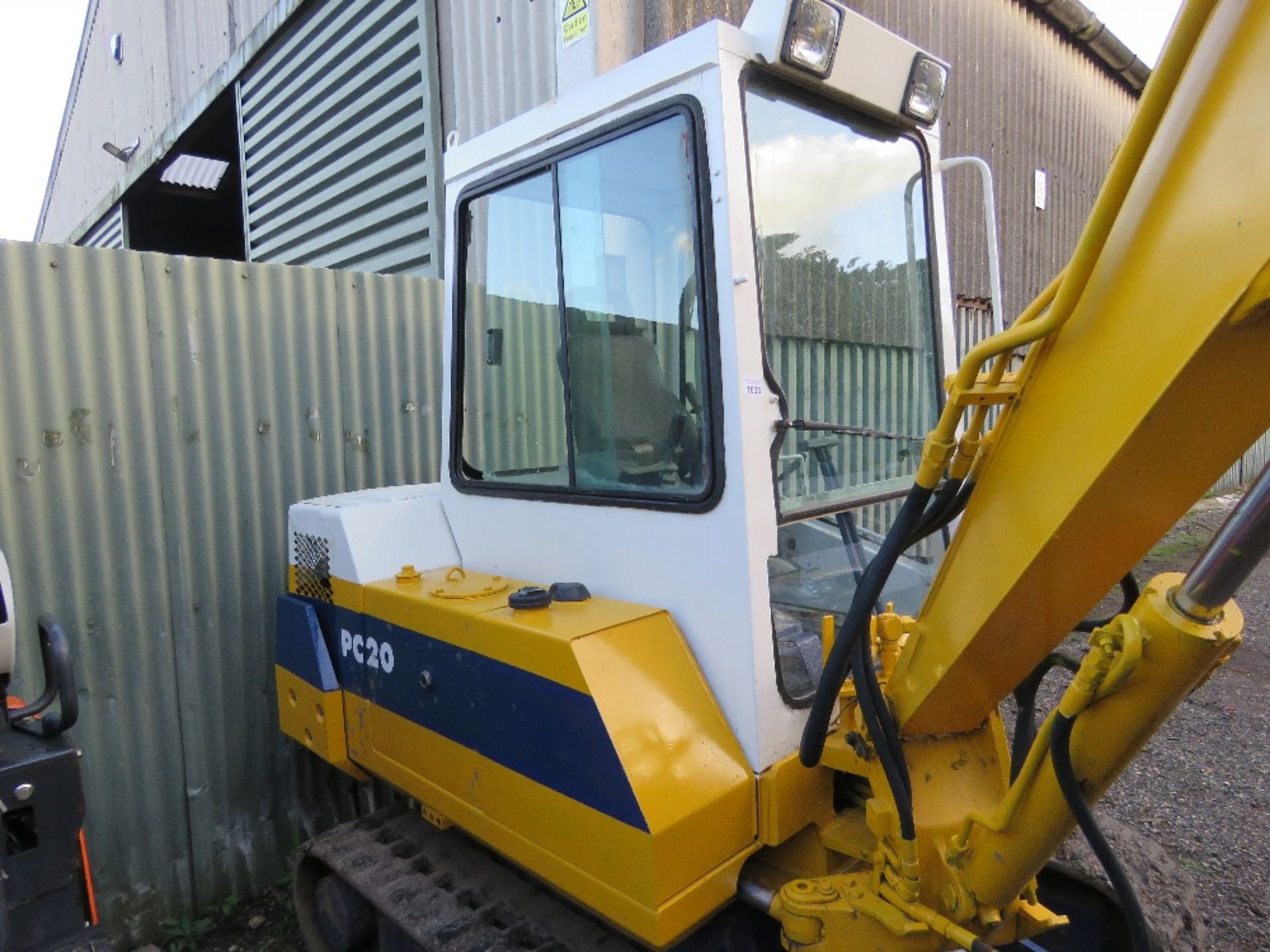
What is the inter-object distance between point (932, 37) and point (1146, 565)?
16.5 ft

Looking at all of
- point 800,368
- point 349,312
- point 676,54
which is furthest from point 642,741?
point 349,312

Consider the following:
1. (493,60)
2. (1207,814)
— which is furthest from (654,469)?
(493,60)

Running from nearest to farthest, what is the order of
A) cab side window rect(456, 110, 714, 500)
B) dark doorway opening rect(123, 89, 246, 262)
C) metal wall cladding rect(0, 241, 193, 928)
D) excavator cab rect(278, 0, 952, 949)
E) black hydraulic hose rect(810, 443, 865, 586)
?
excavator cab rect(278, 0, 952, 949) < cab side window rect(456, 110, 714, 500) < black hydraulic hose rect(810, 443, 865, 586) < metal wall cladding rect(0, 241, 193, 928) < dark doorway opening rect(123, 89, 246, 262)

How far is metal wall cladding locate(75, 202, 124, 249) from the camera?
35.8 feet

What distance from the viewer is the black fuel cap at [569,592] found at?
6.70ft

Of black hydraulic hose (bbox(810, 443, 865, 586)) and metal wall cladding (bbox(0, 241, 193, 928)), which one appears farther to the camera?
metal wall cladding (bbox(0, 241, 193, 928))

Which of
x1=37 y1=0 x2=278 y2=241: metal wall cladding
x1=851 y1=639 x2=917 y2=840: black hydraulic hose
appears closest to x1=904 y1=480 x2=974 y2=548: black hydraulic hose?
x1=851 y1=639 x2=917 y2=840: black hydraulic hose

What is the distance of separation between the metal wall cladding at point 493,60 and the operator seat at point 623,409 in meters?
2.47

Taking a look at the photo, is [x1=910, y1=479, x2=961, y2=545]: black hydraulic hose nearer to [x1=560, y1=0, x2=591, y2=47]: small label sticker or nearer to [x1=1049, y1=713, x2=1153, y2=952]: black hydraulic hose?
[x1=1049, y1=713, x2=1153, y2=952]: black hydraulic hose

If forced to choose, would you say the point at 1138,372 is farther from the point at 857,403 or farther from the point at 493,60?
the point at 493,60

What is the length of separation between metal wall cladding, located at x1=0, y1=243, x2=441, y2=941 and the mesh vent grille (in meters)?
0.60

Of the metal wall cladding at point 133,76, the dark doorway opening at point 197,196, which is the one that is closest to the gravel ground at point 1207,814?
the metal wall cladding at point 133,76

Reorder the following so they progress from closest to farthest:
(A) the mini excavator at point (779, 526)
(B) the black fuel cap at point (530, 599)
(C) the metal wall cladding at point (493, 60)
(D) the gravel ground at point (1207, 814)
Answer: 1. (A) the mini excavator at point (779, 526)
2. (B) the black fuel cap at point (530, 599)
3. (D) the gravel ground at point (1207, 814)
4. (C) the metal wall cladding at point (493, 60)

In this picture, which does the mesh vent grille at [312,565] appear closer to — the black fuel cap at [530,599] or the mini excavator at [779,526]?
the mini excavator at [779,526]
